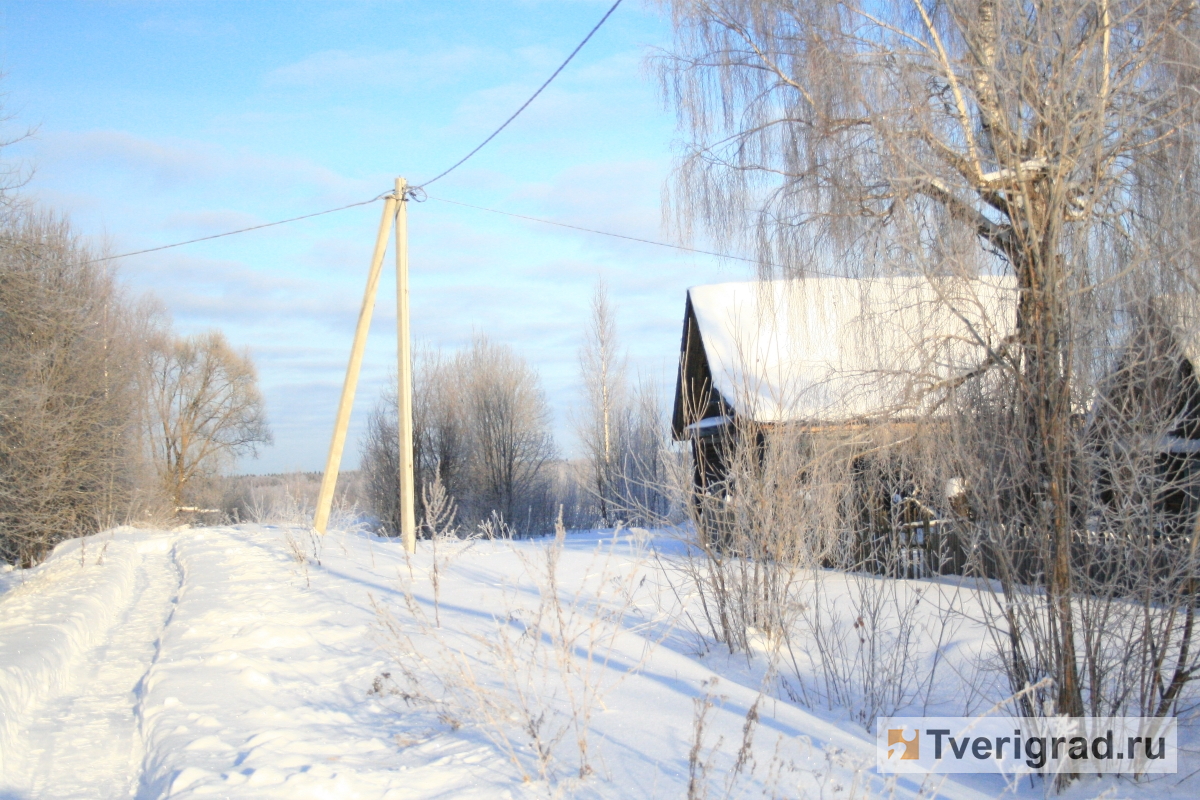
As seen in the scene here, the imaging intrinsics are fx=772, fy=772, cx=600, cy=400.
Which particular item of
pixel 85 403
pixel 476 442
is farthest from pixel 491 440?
pixel 85 403

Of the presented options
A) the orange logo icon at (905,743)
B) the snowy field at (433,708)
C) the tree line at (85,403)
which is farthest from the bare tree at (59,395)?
the orange logo icon at (905,743)

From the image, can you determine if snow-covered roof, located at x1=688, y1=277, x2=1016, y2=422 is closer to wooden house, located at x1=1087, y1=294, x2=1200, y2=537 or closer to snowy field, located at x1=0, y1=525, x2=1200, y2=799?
wooden house, located at x1=1087, y1=294, x2=1200, y2=537

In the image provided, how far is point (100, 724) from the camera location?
5160 millimetres

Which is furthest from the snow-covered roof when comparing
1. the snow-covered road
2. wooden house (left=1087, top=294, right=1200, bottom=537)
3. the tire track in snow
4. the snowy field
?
the tire track in snow

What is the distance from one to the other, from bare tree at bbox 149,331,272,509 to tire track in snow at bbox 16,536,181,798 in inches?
1130

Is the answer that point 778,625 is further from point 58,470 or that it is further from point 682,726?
point 58,470

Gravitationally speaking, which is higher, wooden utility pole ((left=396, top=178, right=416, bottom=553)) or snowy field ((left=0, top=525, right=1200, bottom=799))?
wooden utility pole ((left=396, top=178, right=416, bottom=553))

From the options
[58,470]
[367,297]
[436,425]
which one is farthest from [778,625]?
[436,425]

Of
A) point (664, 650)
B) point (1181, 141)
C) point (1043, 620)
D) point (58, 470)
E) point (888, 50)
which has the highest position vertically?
point (888, 50)

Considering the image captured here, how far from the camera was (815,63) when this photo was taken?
7.04m

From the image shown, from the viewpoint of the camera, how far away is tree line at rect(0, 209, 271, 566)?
11.0 m

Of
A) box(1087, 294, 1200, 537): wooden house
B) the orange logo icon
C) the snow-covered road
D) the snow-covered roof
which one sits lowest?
the orange logo icon

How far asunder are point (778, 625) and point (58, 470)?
47.0ft

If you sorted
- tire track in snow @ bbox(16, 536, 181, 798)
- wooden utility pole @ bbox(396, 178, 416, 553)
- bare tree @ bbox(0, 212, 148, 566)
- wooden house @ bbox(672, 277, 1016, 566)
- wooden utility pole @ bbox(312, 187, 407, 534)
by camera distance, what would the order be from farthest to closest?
wooden utility pole @ bbox(312, 187, 407, 534), wooden utility pole @ bbox(396, 178, 416, 553), bare tree @ bbox(0, 212, 148, 566), wooden house @ bbox(672, 277, 1016, 566), tire track in snow @ bbox(16, 536, 181, 798)
